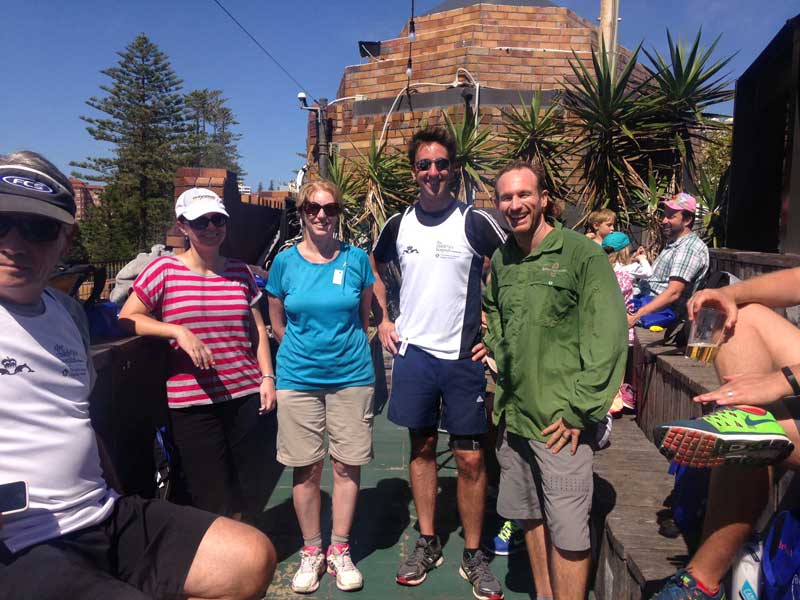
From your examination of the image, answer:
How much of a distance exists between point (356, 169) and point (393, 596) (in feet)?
21.6

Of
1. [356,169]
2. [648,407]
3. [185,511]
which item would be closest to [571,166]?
[356,169]

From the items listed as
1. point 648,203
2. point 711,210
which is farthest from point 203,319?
point 711,210

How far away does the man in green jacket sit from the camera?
7.26 feet

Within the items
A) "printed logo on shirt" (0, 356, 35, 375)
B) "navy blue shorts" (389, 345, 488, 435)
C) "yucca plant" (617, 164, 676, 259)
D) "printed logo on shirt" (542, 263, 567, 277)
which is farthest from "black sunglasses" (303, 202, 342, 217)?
"yucca plant" (617, 164, 676, 259)

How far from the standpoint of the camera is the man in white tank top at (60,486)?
4.87 feet

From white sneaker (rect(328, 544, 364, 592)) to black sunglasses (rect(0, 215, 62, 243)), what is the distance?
75.3 inches

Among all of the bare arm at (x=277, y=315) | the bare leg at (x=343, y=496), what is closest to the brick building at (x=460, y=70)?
the bare arm at (x=277, y=315)

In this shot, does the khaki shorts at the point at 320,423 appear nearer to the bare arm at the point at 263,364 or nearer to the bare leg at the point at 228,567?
the bare arm at the point at 263,364

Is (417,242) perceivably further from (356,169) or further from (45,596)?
(356,169)

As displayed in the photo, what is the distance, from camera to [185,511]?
5.88ft

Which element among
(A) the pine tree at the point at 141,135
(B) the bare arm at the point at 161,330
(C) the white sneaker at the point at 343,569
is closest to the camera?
(B) the bare arm at the point at 161,330

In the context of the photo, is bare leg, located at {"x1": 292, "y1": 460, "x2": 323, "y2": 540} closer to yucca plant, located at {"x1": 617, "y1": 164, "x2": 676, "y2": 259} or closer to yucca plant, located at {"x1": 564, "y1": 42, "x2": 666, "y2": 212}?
yucca plant, located at {"x1": 617, "y1": 164, "x2": 676, "y2": 259}

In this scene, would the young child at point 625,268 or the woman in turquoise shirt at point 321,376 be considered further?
the young child at point 625,268

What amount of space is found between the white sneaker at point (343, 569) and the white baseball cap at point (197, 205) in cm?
162
